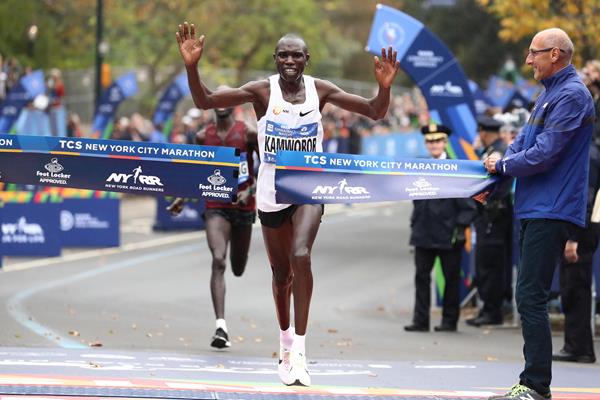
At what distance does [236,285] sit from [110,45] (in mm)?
30311

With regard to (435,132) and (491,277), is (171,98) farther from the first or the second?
(435,132)

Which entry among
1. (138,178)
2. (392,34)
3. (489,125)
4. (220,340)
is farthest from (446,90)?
(138,178)

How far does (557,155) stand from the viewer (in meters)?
8.04

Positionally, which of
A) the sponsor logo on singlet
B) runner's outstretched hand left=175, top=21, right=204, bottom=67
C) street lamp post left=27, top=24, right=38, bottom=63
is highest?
street lamp post left=27, top=24, right=38, bottom=63

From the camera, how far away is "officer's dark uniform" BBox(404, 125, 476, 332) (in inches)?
529

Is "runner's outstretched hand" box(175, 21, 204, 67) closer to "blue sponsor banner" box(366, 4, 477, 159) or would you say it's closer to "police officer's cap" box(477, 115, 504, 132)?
"police officer's cap" box(477, 115, 504, 132)

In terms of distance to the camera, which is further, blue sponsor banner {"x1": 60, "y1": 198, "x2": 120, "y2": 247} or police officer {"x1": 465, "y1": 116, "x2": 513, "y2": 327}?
blue sponsor banner {"x1": 60, "y1": 198, "x2": 120, "y2": 247}

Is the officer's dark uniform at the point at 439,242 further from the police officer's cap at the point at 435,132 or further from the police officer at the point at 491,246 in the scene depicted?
the police officer at the point at 491,246

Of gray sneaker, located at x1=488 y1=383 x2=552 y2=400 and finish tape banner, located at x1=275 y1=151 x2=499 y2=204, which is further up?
finish tape banner, located at x1=275 y1=151 x2=499 y2=204

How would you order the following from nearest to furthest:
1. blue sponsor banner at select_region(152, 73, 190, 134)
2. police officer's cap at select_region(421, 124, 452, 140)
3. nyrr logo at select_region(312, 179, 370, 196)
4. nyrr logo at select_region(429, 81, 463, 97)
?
nyrr logo at select_region(312, 179, 370, 196) < police officer's cap at select_region(421, 124, 452, 140) < nyrr logo at select_region(429, 81, 463, 97) < blue sponsor banner at select_region(152, 73, 190, 134)

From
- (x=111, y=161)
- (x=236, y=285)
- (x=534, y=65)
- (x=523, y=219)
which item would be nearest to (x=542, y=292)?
(x=523, y=219)

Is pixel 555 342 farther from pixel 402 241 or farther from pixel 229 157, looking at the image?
pixel 402 241

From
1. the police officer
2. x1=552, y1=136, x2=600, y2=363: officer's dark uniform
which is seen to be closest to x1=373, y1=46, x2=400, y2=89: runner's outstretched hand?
x1=552, y1=136, x2=600, y2=363: officer's dark uniform

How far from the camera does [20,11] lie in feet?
113
